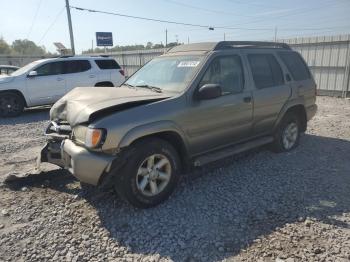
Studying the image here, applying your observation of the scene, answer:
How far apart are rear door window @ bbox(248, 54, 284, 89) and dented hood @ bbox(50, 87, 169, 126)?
1.78 meters

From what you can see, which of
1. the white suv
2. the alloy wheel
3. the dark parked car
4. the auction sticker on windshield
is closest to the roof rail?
the auction sticker on windshield

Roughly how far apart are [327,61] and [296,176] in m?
9.58

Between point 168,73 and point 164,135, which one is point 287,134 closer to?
point 168,73

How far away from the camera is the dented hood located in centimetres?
351

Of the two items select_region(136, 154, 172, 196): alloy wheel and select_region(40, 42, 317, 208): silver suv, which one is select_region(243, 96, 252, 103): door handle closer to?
select_region(40, 42, 317, 208): silver suv

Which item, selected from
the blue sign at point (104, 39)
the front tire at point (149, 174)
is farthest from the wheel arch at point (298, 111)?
the blue sign at point (104, 39)

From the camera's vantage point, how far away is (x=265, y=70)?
522 centimetres

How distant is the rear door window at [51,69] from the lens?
1030 cm

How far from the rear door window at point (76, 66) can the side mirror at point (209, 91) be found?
8.08 metres

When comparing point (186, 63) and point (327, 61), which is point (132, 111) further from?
point (327, 61)

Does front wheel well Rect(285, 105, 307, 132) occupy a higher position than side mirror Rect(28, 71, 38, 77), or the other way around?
side mirror Rect(28, 71, 38, 77)

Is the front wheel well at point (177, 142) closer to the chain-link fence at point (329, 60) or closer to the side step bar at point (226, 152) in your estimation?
the side step bar at point (226, 152)

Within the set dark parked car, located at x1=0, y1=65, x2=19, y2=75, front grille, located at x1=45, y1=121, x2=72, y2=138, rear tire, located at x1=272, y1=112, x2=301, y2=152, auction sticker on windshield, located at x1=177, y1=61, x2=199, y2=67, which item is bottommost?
rear tire, located at x1=272, y1=112, x2=301, y2=152

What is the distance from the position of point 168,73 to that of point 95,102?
1257 millimetres
